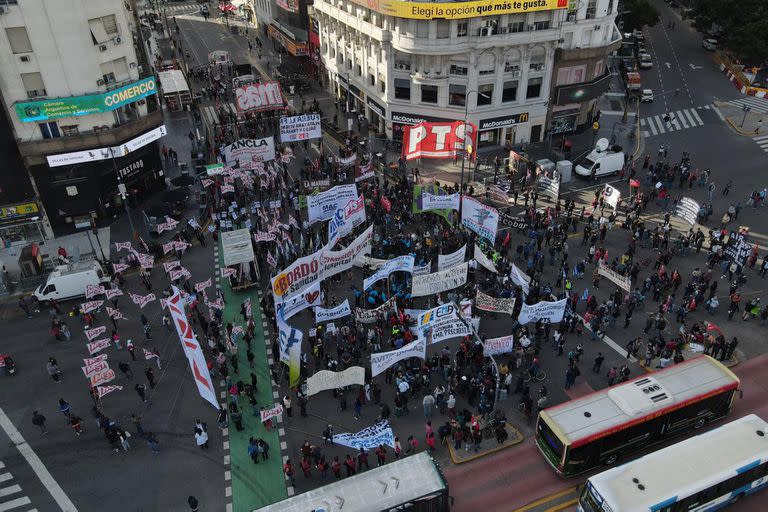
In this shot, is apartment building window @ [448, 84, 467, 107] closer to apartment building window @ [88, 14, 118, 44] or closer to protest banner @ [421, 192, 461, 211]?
protest banner @ [421, 192, 461, 211]

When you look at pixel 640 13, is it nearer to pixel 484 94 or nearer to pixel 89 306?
pixel 484 94

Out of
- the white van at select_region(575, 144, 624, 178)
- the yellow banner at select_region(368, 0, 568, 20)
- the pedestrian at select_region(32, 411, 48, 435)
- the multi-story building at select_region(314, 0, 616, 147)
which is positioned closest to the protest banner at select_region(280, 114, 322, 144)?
the multi-story building at select_region(314, 0, 616, 147)

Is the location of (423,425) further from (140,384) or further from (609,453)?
(140,384)

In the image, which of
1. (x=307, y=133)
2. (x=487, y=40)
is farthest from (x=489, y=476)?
(x=487, y=40)

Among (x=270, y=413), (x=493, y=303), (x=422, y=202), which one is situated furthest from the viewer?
(x=422, y=202)

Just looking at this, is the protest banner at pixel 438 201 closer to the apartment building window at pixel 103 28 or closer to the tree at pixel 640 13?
the apartment building window at pixel 103 28

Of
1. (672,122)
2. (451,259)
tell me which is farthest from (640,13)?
(451,259)
